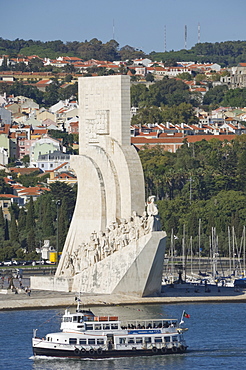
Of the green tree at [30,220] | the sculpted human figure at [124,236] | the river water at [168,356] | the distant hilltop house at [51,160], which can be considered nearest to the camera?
the river water at [168,356]

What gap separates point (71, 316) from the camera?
47.0 m

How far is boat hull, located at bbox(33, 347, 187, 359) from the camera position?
46312 mm

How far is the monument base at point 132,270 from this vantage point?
187 ft

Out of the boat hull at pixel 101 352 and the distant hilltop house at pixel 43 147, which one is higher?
the boat hull at pixel 101 352

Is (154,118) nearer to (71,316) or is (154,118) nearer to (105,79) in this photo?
(105,79)

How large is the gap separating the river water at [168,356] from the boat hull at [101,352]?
0.57 feet

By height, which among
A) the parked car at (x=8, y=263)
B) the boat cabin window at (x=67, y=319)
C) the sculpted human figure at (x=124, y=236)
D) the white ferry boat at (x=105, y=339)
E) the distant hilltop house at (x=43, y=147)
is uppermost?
the sculpted human figure at (x=124, y=236)

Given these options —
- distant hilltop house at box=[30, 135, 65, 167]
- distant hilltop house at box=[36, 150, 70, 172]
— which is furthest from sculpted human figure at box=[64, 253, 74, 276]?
distant hilltop house at box=[30, 135, 65, 167]

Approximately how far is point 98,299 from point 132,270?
1.69 m

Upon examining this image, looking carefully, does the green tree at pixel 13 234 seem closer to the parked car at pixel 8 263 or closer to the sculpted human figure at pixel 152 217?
the parked car at pixel 8 263

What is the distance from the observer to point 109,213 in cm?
6022

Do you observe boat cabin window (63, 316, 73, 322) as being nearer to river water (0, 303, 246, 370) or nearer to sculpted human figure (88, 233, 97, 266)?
river water (0, 303, 246, 370)

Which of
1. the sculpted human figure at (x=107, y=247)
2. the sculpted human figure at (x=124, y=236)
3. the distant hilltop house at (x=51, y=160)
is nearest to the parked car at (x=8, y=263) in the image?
the sculpted human figure at (x=107, y=247)

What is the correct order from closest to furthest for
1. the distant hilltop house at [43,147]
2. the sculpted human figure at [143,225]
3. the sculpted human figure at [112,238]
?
the sculpted human figure at [143,225]
the sculpted human figure at [112,238]
the distant hilltop house at [43,147]
